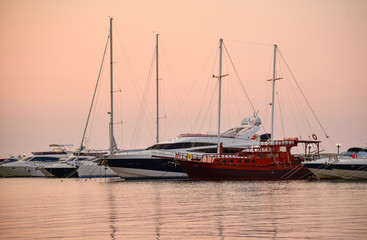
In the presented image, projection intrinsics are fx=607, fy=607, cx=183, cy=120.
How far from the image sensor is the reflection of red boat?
2272 inches

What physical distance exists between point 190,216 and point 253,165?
108 ft

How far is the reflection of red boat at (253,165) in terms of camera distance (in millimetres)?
57719

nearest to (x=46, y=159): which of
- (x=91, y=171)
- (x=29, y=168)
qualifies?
(x=29, y=168)

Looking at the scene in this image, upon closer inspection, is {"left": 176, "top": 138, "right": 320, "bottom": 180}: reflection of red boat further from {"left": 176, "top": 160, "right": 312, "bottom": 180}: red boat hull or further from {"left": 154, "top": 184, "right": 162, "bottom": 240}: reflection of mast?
{"left": 154, "top": 184, "right": 162, "bottom": 240}: reflection of mast

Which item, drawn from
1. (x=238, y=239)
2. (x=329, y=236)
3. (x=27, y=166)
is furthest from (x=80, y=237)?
(x=27, y=166)

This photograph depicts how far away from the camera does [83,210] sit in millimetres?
29641

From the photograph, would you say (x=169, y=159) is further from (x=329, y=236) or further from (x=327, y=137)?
(x=329, y=236)

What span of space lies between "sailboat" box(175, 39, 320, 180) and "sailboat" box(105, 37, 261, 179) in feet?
7.12

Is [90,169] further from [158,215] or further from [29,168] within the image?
[158,215]

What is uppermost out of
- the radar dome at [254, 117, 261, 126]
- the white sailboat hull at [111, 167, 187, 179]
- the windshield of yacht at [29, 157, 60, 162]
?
the radar dome at [254, 117, 261, 126]

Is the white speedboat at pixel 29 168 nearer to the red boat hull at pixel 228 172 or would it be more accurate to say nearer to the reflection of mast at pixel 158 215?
the red boat hull at pixel 228 172

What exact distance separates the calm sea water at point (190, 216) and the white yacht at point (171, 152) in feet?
69.3

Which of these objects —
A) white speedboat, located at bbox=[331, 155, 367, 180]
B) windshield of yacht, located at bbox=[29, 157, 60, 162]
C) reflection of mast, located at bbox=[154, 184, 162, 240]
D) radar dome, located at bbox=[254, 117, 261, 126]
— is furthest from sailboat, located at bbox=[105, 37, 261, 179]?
windshield of yacht, located at bbox=[29, 157, 60, 162]

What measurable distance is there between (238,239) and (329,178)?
4019cm
